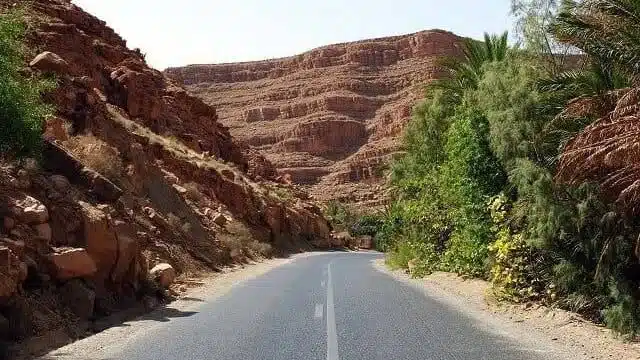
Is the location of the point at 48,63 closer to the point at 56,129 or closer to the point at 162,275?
the point at 56,129

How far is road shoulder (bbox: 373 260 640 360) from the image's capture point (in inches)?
374

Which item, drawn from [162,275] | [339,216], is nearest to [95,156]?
[162,275]

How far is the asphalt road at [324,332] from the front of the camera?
28.5 feet

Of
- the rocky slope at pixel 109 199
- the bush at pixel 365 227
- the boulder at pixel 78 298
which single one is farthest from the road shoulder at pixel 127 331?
the bush at pixel 365 227

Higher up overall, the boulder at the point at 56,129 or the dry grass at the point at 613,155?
the boulder at the point at 56,129

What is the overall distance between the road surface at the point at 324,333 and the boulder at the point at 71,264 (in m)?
1.85

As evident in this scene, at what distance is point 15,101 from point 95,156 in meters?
9.81

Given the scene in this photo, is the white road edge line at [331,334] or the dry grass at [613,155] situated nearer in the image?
the white road edge line at [331,334]

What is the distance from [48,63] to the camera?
78.0ft

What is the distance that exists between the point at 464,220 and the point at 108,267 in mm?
10504

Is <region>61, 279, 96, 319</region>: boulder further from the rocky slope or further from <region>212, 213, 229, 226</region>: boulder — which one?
<region>212, 213, 229, 226</region>: boulder

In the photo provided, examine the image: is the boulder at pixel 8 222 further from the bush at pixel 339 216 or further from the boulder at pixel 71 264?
the bush at pixel 339 216

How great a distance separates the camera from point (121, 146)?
28.2m

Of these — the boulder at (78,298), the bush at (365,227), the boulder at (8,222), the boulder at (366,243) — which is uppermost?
the boulder at (8,222)
